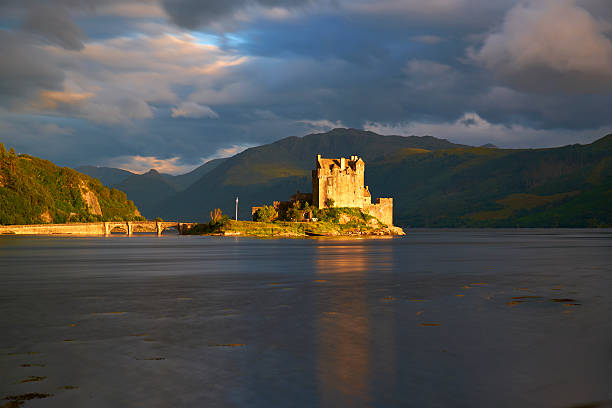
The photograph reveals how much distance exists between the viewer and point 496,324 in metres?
27.2

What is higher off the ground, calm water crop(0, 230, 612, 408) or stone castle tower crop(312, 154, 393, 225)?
stone castle tower crop(312, 154, 393, 225)

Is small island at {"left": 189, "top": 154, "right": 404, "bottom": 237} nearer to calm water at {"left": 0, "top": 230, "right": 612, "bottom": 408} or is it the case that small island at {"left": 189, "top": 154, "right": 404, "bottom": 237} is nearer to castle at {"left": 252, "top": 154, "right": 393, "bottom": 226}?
castle at {"left": 252, "top": 154, "right": 393, "bottom": 226}

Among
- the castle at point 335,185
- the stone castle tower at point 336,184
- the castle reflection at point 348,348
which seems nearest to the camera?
the castle reflection at point 348,348

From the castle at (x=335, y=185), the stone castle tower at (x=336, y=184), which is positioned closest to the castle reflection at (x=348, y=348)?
the castle at (x=335, y=185)

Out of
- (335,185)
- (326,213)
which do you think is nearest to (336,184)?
(335,185)

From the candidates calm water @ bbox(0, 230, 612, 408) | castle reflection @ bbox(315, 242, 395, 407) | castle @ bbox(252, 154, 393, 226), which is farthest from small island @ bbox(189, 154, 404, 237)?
castle reflection @ bbox(315, 242, 395, 407)

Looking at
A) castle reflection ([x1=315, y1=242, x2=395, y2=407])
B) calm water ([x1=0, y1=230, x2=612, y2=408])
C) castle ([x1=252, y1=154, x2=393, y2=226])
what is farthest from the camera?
castle ([x1=252, y1=154, x2=393, y2=226])

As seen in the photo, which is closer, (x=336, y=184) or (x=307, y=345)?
(x=307, y=345)

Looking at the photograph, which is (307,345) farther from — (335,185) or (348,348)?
(335,185)

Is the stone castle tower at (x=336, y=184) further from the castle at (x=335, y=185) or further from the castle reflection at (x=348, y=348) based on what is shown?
the castle reflection at (x=348, y=348)

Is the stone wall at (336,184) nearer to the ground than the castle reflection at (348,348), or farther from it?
farther from it

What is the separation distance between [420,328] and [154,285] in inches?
1039

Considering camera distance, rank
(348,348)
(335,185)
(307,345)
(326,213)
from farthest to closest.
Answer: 1. (335,185)
2. (326,213)
3. (307,345)
4. (348,348)

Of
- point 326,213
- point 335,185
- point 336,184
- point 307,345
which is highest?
point 336,184
